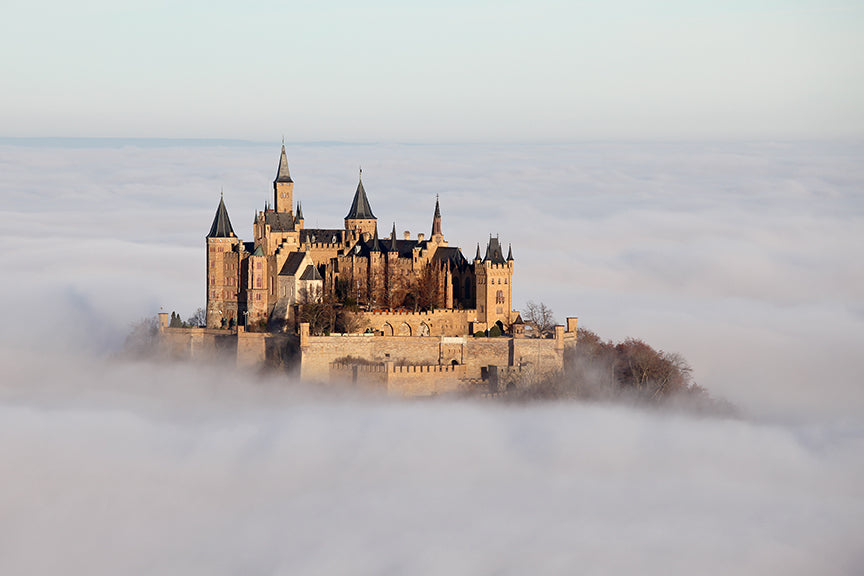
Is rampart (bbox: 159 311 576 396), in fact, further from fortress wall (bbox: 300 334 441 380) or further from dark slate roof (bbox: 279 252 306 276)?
dark slate roof (bbox: 279 252 306 276)

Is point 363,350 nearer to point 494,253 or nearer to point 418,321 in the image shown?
point 418,321

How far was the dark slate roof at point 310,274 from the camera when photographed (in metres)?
162

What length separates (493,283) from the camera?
6319 inches

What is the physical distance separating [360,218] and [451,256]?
21.4ft

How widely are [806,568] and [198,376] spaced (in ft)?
114

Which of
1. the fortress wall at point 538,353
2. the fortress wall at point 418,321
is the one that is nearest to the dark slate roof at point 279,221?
the fortress wall at point 418,321

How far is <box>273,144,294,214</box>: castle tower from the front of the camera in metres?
166

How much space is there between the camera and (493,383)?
157625mm

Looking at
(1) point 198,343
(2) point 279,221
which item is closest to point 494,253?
(2) point 279,221

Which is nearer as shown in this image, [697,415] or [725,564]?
[725,564]

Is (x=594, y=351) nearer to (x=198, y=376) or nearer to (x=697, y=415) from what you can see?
(x=697, y=415)

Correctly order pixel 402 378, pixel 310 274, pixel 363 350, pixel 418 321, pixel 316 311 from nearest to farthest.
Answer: pixel 402 378
pixel 363 350
pixel 418 321
pixel 316 311
pixel 310 274

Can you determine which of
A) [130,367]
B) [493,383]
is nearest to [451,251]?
[493,383]

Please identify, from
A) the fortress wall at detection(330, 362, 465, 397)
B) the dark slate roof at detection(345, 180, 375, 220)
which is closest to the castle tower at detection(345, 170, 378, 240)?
the dark slate roof at detection(345, 180, 375, 220)
